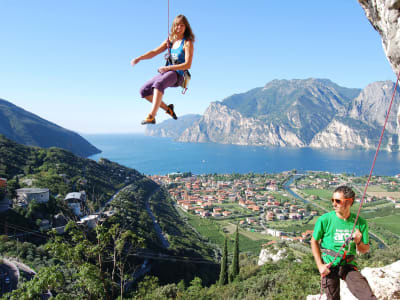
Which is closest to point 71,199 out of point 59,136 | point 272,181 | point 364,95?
point 272,181

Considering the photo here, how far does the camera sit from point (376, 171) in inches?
3172

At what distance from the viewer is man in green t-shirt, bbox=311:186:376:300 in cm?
196

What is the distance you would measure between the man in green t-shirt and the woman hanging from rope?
5.59ft

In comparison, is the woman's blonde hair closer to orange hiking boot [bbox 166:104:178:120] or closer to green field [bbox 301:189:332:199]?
orange hiking boot [bbox 166:104:178:120]

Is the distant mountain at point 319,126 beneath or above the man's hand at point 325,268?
above

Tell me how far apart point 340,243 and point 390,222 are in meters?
47.9

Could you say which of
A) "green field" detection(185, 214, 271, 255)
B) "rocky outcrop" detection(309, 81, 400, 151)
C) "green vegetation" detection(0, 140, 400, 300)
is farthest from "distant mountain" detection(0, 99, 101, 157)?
"rocky outcrop" detection(309, 81, 400, 151)

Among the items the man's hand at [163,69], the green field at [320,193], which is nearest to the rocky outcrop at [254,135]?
the green field at [320,193]

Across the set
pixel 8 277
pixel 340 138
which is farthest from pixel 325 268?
pixel 340 138

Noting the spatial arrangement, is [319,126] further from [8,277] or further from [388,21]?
[388,21]

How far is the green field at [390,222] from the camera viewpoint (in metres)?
35.9

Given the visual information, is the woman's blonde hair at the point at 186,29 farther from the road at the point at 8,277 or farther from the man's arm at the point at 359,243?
the road at the point at 8,277

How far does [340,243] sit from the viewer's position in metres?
2.01

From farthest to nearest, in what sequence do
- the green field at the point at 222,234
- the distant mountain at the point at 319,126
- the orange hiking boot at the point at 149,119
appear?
the distant mountain at the point at 319,126, the green field at the point at 222,234, the orange hiking boot at the point at 149,119
